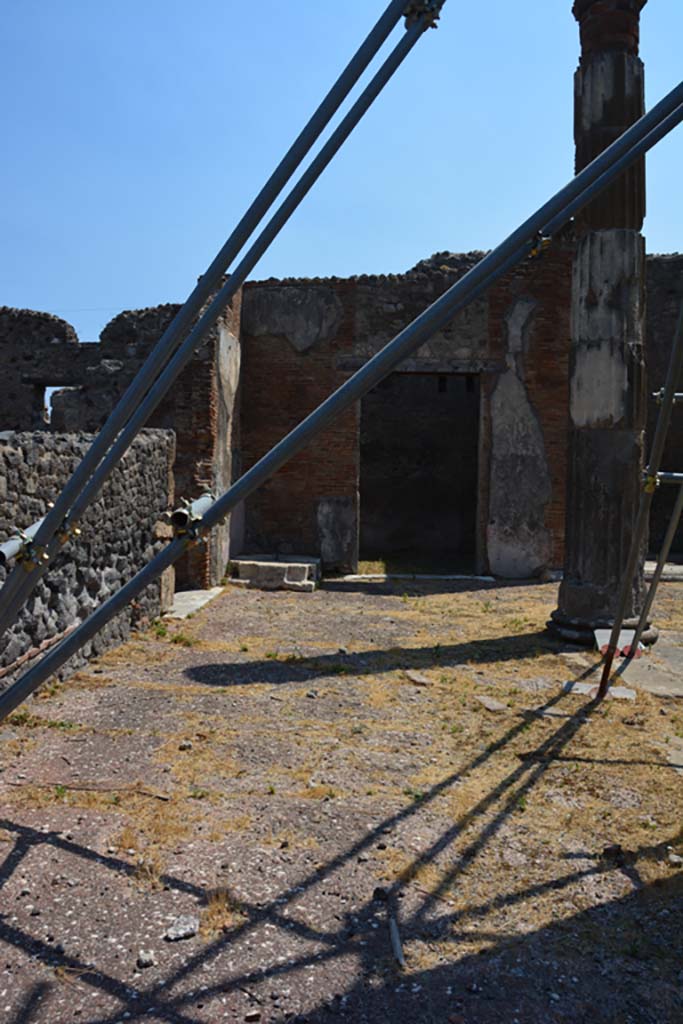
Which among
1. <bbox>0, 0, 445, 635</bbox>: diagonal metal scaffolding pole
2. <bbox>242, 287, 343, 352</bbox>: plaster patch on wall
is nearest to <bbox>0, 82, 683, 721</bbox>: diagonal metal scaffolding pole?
<bbox>0, 0, 445, 635</bbox>: diagonal metal scaffolding pole

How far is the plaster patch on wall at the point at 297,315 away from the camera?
11852mm

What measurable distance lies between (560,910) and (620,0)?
299 inches

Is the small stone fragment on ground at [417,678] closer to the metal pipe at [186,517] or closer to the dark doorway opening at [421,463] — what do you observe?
the metal pipe at [186,517]

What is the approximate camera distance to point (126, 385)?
1002cm

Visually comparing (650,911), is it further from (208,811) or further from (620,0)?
(620,0)

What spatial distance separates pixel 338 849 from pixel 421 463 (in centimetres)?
1316

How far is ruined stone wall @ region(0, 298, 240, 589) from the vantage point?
995 centimetres

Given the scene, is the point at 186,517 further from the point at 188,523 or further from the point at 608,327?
the point at 608,327

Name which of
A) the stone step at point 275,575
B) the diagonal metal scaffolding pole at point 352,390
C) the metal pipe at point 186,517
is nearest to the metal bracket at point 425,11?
the diagonal metal scaffolding pole at point 352,390

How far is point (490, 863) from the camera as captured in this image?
3404 mm

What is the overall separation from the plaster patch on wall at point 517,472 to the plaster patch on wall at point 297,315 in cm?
251

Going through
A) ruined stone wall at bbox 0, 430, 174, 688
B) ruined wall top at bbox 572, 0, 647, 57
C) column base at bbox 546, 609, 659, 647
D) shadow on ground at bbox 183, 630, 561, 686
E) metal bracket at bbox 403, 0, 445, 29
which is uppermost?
ruined wall top at bbox 572, 0, 647, 57

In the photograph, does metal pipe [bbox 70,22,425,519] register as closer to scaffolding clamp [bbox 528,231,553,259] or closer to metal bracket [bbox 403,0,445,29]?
metal bracket [bbox 403,0,445,29]

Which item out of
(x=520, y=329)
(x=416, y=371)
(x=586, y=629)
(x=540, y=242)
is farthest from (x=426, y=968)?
(x=520, y=329)
